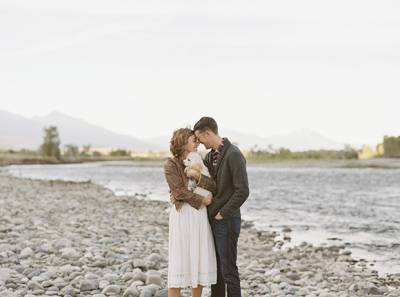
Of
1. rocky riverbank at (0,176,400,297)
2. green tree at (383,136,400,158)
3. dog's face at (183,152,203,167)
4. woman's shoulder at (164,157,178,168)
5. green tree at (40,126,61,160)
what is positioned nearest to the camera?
dog's face at (183,152,203,167)

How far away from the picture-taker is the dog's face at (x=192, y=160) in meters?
6.32

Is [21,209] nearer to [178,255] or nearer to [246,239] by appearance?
[246,239]

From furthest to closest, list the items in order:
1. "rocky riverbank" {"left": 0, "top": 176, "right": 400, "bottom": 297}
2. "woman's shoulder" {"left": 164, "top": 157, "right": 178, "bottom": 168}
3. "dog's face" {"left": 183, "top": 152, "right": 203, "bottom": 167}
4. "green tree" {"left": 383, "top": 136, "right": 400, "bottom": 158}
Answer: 1. "green tree" {"left": 383, "top": 136, "right": 400, "bottom": 158}
2. "rocky riverbank" {"left": 0, "top": 176, "right": 400, "bottom": 297}
3. "woman's shoulder" {"left": 164, "top": 157, "right": 178, "bottom": 168}
4. "dog's face" {"left": 183, "top": 152, "right": 203, "bottom": 167}

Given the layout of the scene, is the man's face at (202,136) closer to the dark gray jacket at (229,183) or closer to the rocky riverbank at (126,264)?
the dark gray jacket at (229,183)

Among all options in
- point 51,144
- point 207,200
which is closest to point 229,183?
point 207,200

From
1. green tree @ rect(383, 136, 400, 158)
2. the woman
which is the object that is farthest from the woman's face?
green tree @ rect(383, 136, 400, 158)

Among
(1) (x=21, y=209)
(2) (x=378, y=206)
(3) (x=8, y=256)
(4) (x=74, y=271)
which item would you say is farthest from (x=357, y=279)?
(2) (x=378, y=206)

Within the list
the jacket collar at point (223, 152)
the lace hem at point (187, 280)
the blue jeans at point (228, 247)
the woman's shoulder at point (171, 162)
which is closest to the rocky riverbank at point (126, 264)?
the lace hem at point (187, 280)

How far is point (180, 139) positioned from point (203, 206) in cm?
84

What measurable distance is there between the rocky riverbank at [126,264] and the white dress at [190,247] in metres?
1.31

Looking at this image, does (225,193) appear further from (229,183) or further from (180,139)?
(180,139)

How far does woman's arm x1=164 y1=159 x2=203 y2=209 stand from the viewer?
6336 mm

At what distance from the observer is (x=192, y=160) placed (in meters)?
6.33

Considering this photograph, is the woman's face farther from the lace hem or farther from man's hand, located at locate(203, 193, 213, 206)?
the lace hem
